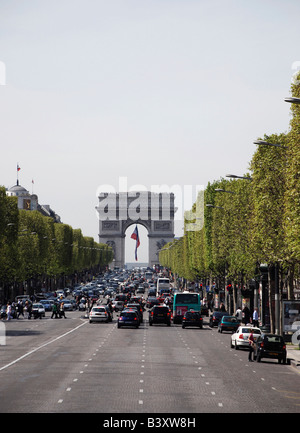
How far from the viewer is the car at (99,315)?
7769 cm

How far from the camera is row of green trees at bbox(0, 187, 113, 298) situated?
97.8 m

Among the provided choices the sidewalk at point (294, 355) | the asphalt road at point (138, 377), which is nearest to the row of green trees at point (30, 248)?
the asphalt road at point (138, 377)

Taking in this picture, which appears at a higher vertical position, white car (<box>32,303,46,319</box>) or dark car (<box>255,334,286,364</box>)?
white car (<box>32,303,46,319</box>)

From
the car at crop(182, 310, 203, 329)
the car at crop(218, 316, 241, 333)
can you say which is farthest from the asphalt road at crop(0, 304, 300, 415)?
the car at crop(182, 310, 203, 329)

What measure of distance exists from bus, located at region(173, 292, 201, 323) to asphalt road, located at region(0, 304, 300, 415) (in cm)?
2066

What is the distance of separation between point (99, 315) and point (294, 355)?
33832mm

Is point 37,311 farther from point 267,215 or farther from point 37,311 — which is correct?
point 267,215

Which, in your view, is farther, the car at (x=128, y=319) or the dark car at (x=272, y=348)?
the car at (x=128, y=319)

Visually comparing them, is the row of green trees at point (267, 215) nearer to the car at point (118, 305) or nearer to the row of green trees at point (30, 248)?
the car at point (118, 305)

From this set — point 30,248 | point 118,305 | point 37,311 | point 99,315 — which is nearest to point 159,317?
point 99,315

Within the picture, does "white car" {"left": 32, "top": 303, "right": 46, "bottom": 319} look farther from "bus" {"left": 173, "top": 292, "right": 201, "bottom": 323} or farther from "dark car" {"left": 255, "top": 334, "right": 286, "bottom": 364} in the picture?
"dark car" {"left": 255, "top": 334, "right": 286, "bottom": 364}

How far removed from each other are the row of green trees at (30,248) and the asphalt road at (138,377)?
41.4 metres

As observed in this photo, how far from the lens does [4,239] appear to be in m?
96.6

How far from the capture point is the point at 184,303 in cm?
7919
